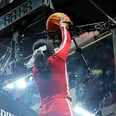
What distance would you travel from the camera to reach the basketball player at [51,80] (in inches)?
167

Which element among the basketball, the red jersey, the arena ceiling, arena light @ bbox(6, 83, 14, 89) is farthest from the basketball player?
arena light @ bbox(6, 83, 14, 89)

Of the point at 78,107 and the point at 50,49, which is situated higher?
the point at 78,107

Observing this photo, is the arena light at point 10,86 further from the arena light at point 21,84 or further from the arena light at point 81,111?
the arena light at point 81,111

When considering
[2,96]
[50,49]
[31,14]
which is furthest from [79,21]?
[50,49]

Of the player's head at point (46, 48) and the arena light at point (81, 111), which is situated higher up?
the arena light at point (81, 111)

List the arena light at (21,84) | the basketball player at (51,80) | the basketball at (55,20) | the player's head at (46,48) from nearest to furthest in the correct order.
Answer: the basketball player at (51,80) → the player's head at (46,48) → the basketball at (55,20) → the arena light at (21,84)

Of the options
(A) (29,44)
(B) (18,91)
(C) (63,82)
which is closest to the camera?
(C) (63,82)

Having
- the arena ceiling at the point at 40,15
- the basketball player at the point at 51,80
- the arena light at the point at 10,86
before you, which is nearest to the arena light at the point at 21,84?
the arena light at the point at 10,86

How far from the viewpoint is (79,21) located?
784 centimetres

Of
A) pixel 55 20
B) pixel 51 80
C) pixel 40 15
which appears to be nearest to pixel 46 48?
pixel 51 80

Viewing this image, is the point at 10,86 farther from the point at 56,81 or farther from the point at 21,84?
the point at 56,81

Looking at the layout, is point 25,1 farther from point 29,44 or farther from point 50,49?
point 50,49

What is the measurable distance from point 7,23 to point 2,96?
1773mm

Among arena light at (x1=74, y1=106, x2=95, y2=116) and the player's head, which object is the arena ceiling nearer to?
arena light at (x1=74, y1=106, x2=95, y2=116)
